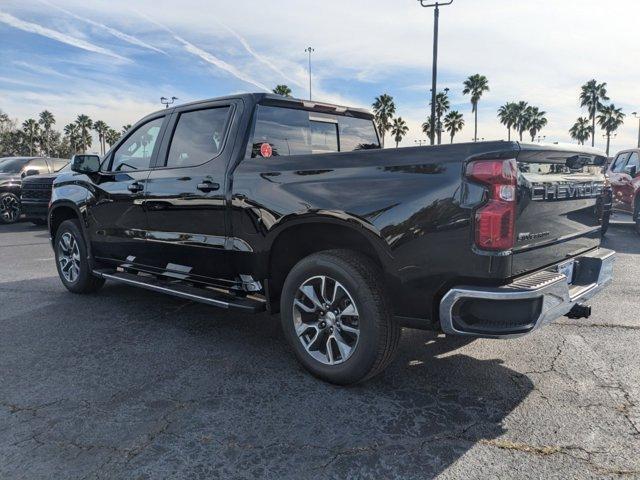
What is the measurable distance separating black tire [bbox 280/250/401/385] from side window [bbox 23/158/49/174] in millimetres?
13071

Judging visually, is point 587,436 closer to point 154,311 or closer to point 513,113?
point 154,311

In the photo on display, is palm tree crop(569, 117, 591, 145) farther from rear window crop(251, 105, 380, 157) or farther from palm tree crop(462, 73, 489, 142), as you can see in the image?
rear window crop(251, 105, 380, 157)

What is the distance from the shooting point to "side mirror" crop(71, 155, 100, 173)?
505cm

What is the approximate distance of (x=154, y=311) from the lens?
5.03m

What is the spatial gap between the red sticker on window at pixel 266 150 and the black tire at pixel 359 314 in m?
1.02

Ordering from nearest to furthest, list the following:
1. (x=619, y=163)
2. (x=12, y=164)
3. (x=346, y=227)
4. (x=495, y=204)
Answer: (x=495, y=204) < (x=346, y=227) < (x=619, y=163) < (x=12, y=164)

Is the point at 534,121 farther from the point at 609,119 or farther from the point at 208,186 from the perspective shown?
the point at 208,186

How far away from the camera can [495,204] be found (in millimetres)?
2574

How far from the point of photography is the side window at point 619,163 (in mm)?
11734

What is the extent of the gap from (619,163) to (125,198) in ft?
38.0

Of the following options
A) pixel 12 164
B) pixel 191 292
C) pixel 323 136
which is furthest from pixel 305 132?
pixel 12 164

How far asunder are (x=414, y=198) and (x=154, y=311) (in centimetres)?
328

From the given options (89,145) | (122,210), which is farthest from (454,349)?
(89,145)

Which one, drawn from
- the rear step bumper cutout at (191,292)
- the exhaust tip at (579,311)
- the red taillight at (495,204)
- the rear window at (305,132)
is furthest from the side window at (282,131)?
the exhaust tip at (579,311)
